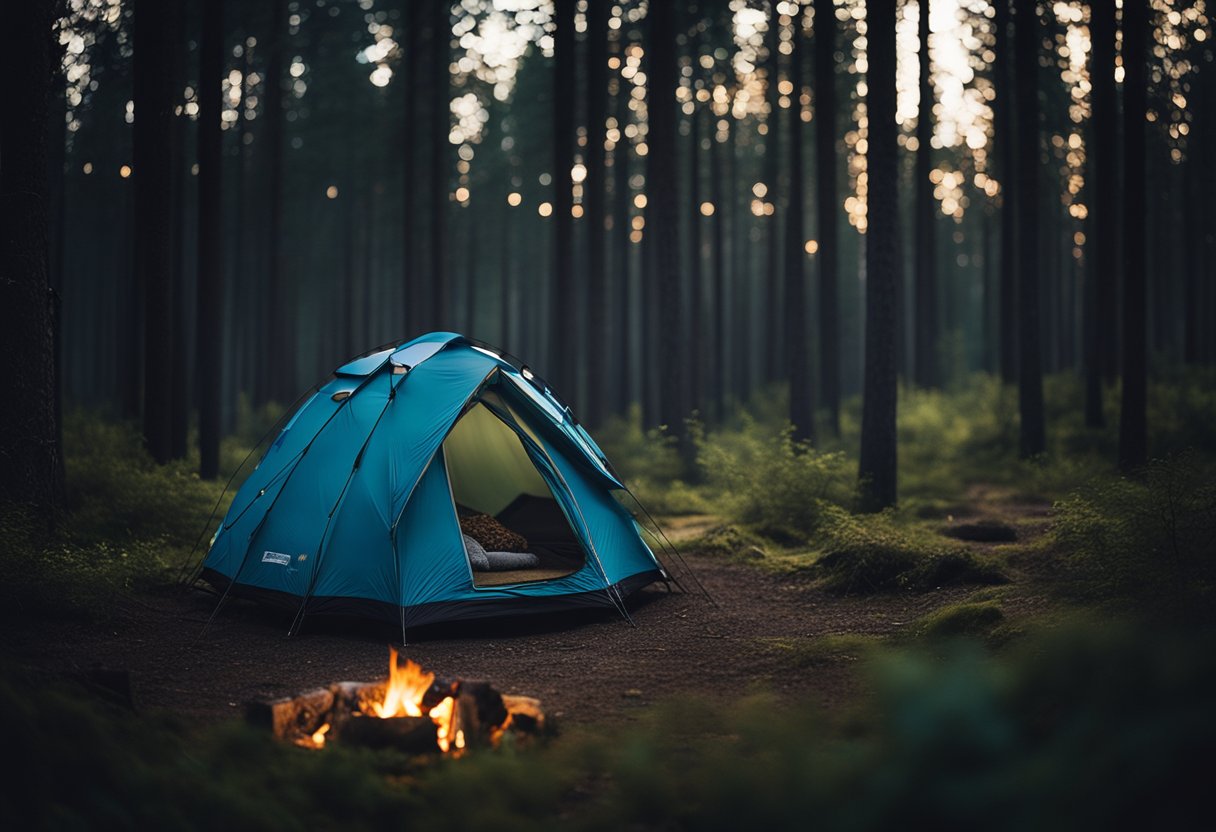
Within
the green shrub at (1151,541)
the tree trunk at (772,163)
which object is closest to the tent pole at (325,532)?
the green shrub at (1151,541)

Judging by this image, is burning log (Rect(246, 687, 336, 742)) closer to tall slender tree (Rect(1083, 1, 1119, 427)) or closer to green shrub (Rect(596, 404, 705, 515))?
green shrub (Rect(596, 404, 705, 515))

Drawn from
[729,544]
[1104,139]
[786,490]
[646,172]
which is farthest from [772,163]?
[729,544]

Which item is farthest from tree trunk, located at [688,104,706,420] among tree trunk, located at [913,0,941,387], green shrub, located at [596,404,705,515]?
tree trunk, located at [913,0,941,387]

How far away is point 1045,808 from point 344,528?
6682 mm

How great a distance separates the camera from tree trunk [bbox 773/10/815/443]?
19547 millimetres

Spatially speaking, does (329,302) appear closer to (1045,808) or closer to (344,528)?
(344,528)

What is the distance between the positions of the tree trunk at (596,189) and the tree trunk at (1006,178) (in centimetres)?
798

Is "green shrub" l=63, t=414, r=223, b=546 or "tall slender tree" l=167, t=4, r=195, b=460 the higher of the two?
"tall slender tree" l=167, t=4, r=195, b=460

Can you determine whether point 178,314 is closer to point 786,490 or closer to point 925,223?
point 786,490

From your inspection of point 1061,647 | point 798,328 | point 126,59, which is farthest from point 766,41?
point 1061,647

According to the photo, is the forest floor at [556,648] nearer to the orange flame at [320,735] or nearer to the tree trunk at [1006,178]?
the orange flame at [320,735]

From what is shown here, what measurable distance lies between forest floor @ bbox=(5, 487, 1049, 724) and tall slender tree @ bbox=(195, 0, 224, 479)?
7350mm

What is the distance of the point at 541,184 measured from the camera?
38312mm

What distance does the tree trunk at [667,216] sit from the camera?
701 inches
